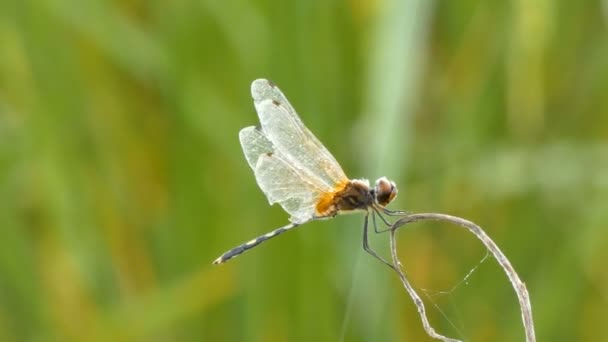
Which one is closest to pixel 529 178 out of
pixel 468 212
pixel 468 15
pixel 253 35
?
pixel 468 212

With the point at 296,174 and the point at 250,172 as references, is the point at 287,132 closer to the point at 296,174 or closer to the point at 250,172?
the point at 296,174

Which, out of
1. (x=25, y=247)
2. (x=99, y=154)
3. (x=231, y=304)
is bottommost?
(x=231, y=304)

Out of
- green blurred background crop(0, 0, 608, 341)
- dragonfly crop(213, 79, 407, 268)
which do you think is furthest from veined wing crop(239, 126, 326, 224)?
green blurred background crop(0, 0, 608, 341)

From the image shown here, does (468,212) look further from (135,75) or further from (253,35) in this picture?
(135,75)

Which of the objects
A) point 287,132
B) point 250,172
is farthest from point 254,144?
point 250,172

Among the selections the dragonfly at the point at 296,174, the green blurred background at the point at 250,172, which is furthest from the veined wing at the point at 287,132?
the green blurred background at the point at 250,172

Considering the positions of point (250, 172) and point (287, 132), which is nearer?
point (287, 132)
